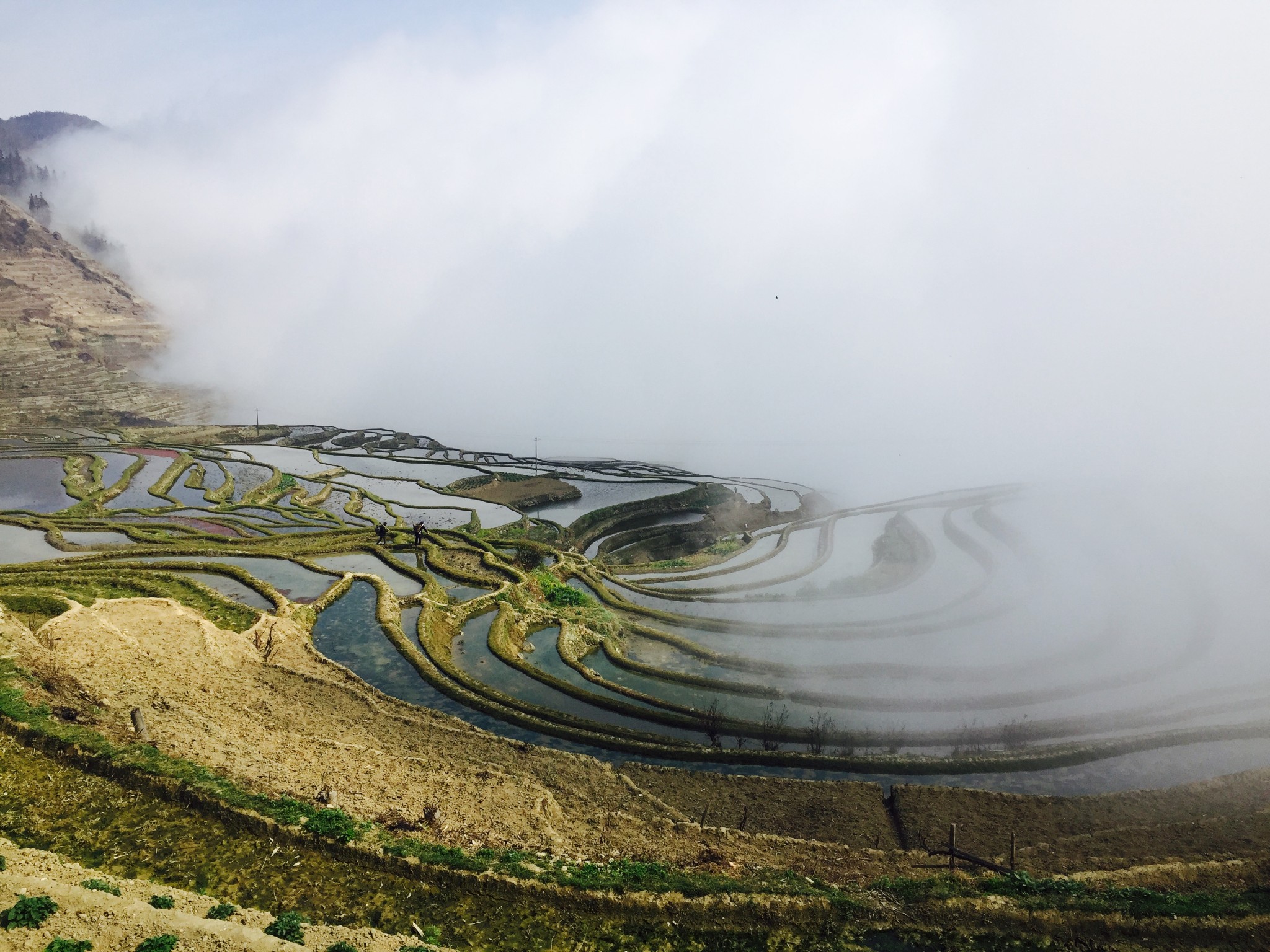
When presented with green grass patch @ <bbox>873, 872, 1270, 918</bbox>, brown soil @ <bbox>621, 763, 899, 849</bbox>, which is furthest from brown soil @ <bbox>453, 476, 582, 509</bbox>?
green grass patch @ <bbox>873, 872, 1270, 918</bbox>

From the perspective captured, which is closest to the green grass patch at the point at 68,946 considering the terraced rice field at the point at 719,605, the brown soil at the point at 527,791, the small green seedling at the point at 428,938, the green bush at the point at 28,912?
the green bush at the point at 28,912

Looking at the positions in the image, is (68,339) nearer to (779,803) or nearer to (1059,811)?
(779,803)

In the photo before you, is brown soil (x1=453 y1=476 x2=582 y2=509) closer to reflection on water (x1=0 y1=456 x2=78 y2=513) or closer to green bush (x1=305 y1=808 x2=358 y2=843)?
reflection on water (x1=0 y1=456 x2=78 y2=513)

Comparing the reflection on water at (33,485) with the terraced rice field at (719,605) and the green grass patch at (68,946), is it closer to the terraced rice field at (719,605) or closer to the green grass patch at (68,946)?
the terraced rice field at (719,605)

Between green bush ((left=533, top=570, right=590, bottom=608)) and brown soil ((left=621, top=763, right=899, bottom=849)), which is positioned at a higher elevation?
green bush ((left=533, top=570, right=590, bottom=608))

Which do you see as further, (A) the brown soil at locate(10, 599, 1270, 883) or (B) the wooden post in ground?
(B) the wooden post in ground

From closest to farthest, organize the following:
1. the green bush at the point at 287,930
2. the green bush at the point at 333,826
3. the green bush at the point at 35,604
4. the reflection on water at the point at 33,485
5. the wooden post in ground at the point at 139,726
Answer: the green bush at the point at 287,930 < the green bush at the point at 333,826 < the wooden post in ground at the point at 139,726 < the green bush at the point at 35,604 < the reflection on water at the point at 33,485
